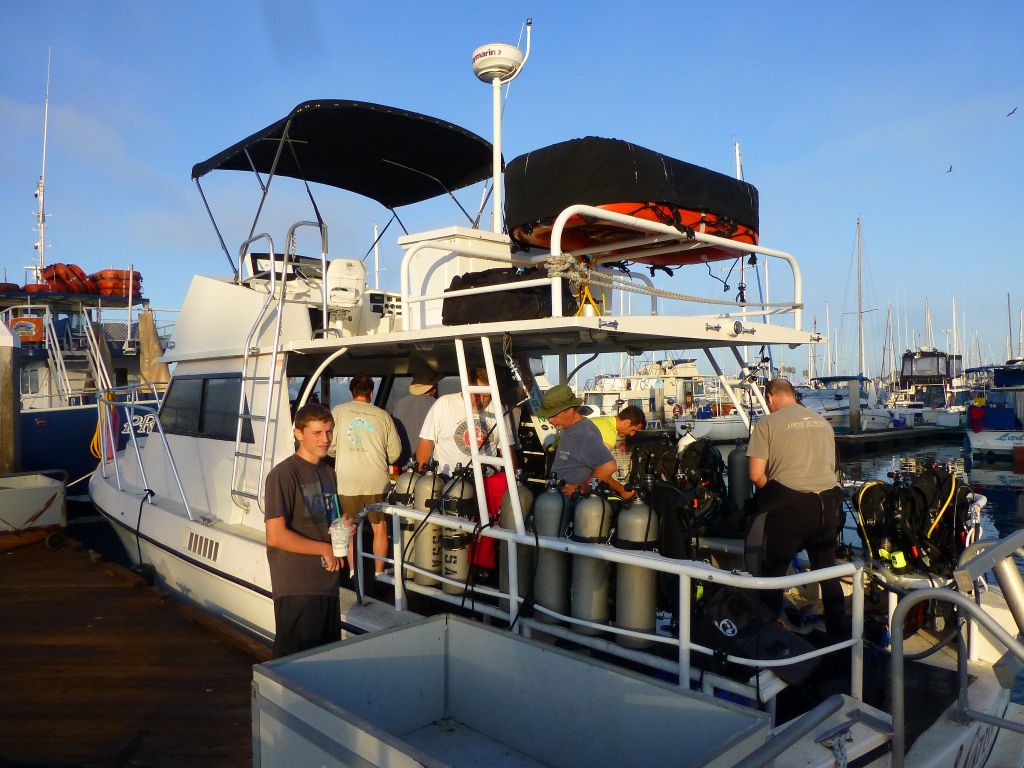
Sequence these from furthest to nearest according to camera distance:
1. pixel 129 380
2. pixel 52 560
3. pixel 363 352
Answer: pixel 129 380, pixel 52 560, pixel 363 352

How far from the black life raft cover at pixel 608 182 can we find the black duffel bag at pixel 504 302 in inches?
27.0

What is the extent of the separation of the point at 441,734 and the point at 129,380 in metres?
20.8

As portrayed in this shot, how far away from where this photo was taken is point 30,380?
800 inches

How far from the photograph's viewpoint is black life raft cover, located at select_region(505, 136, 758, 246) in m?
4.38

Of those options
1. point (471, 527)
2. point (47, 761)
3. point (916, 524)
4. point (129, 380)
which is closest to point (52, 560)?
point (47, 761)

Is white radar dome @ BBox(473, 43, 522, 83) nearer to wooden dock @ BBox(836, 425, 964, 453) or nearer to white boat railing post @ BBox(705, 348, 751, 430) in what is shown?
white boat railing post @ BBox(705, 348, 751, 430)

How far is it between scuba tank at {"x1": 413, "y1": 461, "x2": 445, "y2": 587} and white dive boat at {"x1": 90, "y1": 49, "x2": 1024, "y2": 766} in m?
0.01

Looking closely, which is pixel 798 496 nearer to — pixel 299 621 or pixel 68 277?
pixel 299 621

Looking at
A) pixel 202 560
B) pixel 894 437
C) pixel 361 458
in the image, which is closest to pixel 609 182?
pixel 361 458

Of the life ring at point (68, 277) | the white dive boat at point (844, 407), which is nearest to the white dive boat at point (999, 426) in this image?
the white dive boat at point (844, 407)

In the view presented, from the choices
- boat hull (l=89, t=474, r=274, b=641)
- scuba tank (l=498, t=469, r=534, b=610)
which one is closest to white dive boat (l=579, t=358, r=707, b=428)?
boat hull (l=89, t=474, r=274, b=641)

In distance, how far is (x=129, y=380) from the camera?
837 inches

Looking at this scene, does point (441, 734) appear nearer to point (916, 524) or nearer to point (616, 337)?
point (616, 337)

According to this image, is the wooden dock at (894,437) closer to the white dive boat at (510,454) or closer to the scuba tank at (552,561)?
the white dive boat at (510,454)
